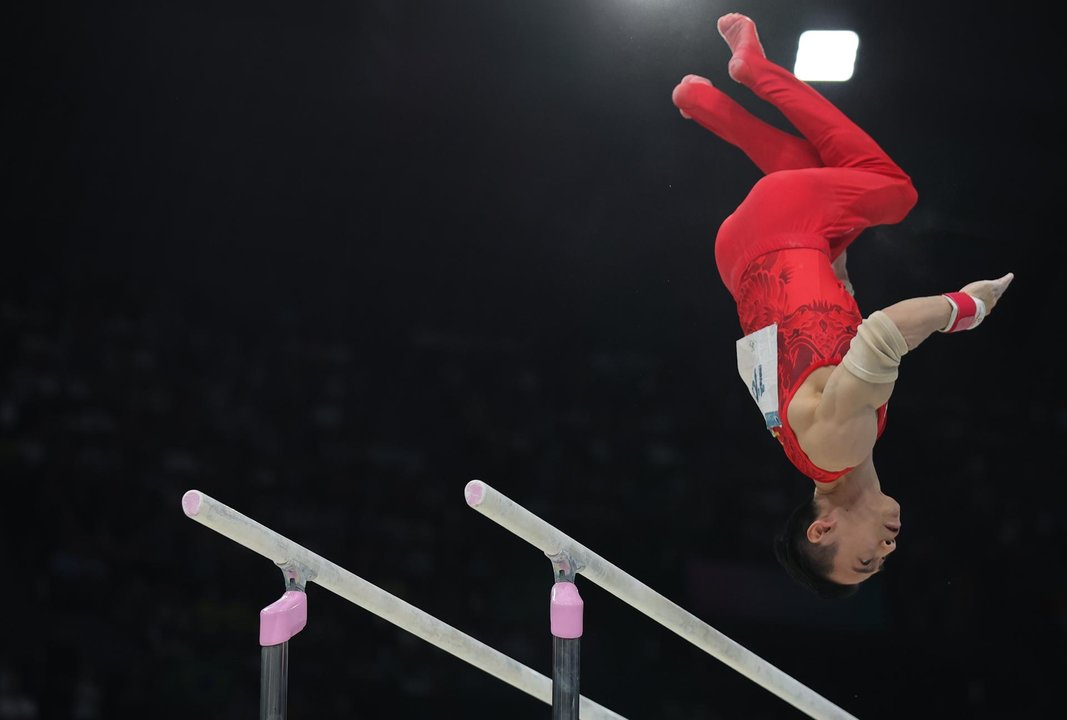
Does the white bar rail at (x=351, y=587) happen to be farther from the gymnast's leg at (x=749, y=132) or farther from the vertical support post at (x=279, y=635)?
the gymnast's leg at (x=749, y=132)

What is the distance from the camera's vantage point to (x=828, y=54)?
4.09m

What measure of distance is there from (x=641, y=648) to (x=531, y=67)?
238 centimetres

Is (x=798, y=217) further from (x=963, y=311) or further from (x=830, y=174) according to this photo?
(x=963, y=311)

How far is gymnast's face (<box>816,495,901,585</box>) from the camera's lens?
9.87 ft

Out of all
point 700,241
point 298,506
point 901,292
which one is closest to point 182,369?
point 298,506

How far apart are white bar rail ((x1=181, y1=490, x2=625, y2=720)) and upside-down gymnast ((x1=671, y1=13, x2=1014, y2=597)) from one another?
0.95 meters

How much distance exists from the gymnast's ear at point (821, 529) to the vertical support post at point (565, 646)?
989 mm

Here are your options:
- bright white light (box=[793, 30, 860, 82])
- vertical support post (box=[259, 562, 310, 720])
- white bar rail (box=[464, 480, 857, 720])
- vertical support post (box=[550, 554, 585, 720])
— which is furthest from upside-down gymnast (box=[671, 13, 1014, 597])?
vertical support post (box=[259, 562, 310, 720])

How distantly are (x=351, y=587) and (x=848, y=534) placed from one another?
4.78ft

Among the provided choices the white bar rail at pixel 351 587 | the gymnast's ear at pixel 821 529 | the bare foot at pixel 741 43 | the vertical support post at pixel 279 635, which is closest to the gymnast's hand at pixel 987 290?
the gymnast's ear at pixel 821 529

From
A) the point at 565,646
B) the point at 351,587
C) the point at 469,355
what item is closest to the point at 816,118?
the point at 469,355

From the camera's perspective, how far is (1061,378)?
4.09m

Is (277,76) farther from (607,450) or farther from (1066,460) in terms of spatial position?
(1066,460)

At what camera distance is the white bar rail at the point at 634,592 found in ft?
7.05
